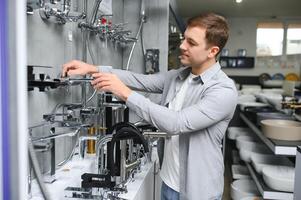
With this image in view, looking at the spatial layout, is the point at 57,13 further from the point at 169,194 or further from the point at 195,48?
the point at 169,194

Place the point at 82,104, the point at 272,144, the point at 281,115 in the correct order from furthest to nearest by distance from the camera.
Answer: the point at 281,115 → the point at 272,144 → the point at 82,104

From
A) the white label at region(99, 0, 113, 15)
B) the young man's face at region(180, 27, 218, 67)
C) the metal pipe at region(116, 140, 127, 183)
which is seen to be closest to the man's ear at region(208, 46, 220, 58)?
the young man's face at region(180, 27, 218, 67)

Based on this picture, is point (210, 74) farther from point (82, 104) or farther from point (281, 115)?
point (281, 115)

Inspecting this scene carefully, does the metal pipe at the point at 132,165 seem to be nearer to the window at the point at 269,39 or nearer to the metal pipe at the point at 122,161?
the metal pipe at the point at 122,161

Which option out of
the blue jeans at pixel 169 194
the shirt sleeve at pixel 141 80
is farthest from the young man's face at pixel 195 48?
the blue jeans at pixel 169 194

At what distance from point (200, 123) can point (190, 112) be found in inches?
2.3

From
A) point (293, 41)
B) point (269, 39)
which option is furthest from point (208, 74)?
point (293, 41)

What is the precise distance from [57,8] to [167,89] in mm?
622

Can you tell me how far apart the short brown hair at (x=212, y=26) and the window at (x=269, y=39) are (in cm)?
→ 619

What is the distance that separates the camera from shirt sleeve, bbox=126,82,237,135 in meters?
1.09

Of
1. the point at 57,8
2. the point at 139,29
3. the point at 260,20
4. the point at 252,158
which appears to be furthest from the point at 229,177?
the point at 260,20

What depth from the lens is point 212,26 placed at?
3.96ft

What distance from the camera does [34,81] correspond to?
1081 mm

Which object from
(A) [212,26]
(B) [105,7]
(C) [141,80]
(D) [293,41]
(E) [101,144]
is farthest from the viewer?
(D) [293,41]
